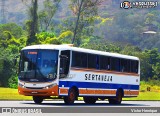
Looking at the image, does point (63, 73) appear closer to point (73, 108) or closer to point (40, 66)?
point (40, 66)

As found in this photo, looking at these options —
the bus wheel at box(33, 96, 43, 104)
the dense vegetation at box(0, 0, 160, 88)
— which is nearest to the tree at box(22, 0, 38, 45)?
the dense vegetation at box(0, 0, 160, 88)

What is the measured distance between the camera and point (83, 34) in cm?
10812

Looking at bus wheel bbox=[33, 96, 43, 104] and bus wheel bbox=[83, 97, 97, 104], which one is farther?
bus wheel bbox=[83, 97, 97, 104]

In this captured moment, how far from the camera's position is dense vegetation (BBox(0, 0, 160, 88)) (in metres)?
67.2

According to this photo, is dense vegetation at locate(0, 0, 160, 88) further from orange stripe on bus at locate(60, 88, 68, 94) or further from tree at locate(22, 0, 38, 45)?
orange stripe on bus at locate(60, 88, 68, 94)

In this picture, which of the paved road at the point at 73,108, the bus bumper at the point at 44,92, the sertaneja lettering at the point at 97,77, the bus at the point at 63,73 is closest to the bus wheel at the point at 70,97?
the bus at the point at 63,73

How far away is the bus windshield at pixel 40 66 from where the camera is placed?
28.1 metres

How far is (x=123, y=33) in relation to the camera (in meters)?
147

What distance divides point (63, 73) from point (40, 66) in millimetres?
1241

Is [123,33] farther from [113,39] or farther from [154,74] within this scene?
[154,74]

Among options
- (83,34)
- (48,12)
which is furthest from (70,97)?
(48,12)

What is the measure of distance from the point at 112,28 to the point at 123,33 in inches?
323

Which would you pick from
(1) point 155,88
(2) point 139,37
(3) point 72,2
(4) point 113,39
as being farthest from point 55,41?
(2) point 139,37

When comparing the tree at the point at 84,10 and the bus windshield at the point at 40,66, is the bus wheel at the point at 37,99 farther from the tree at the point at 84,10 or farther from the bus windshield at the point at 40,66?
the tree at the point at 84,10
